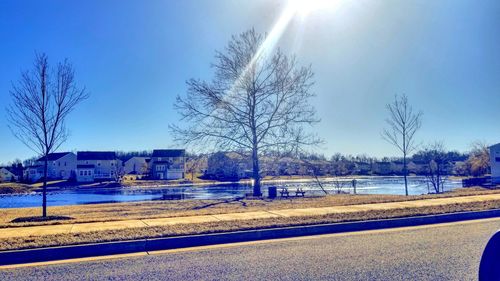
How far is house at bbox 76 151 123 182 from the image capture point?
268 ft

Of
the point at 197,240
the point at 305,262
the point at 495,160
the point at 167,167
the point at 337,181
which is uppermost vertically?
the point at 167,167

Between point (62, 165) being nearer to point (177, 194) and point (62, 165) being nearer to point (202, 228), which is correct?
point (177, 194)

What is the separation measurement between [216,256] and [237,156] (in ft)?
59.6

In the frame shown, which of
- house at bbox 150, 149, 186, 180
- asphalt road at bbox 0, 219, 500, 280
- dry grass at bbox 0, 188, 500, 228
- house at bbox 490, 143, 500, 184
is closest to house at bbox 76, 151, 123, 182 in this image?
house at bbox 150, 149, 186, 180

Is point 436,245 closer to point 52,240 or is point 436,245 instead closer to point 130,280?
point 130,280

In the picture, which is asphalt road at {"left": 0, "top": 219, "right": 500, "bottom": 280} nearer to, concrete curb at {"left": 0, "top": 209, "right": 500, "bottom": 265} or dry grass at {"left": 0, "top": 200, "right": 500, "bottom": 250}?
concrete curb at {"left": 0, "top": 209, "right": 500, "bottom": 265}

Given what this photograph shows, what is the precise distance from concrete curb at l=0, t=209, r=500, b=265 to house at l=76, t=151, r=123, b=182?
77518mm

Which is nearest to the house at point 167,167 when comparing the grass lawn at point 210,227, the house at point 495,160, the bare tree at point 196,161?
the house at point 495,160

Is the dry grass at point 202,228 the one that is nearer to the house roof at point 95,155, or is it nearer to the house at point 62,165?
the house at point 62,165

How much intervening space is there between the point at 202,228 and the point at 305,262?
10.2ft

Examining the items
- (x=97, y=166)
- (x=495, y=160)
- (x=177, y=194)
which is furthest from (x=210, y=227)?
(x=97, y=166)

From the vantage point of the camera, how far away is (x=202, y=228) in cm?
874

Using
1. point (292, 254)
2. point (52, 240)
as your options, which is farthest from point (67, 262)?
point (292, 254)

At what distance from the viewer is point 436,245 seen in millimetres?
7238
